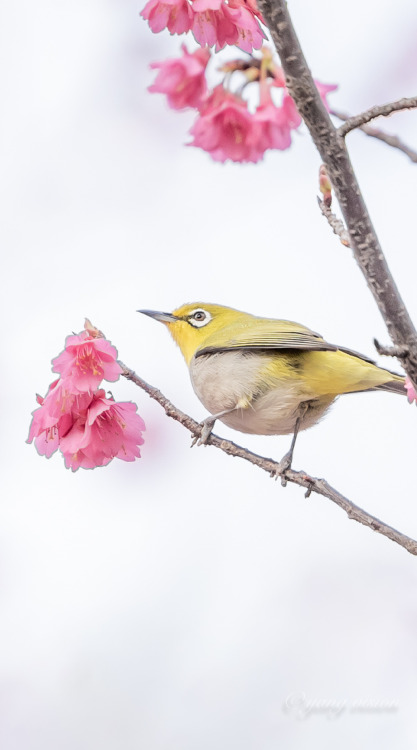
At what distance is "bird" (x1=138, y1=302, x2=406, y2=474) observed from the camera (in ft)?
11.8

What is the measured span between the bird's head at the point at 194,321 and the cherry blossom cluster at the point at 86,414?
6.03 feet

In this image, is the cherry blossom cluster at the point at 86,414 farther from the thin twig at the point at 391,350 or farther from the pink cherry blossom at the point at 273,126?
the thin twig at the point at 391,350

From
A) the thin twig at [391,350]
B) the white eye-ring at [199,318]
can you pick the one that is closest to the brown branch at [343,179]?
the thin twig at [391,350]

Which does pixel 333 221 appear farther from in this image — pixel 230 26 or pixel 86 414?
pixel 86 414

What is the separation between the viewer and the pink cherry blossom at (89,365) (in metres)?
2.29

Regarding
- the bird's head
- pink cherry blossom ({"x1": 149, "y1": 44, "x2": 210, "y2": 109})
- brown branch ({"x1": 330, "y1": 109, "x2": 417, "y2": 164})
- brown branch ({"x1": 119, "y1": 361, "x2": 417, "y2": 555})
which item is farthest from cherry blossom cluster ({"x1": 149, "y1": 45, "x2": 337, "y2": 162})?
the bird's head

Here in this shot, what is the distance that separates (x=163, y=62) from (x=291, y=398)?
1.85 m

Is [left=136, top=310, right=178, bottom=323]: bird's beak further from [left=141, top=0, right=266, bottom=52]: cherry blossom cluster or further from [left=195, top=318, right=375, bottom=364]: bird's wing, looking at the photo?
[left=141, top=0, right=266, bottom=52]: cherry blossom cluster

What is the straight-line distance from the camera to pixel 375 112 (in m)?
1.54

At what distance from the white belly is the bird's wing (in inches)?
2.4

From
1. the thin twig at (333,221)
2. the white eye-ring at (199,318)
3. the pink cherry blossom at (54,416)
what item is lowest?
the pink cherry blossom at (54,416)

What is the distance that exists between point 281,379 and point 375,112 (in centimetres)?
218

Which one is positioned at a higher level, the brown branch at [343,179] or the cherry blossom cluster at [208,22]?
the cherry blossom cluster at [208,22]

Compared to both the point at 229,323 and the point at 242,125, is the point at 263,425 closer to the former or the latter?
the point at 229,323
